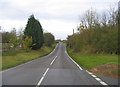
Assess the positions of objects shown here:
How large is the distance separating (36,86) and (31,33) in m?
50.8

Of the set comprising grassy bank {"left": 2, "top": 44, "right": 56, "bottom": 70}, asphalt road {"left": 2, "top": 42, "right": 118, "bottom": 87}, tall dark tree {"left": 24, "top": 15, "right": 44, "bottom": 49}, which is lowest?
grassy bank {"left": 2, "top": 44, "right": 56, "bottom": 70}

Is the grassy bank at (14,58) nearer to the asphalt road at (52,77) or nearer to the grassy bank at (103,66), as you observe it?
the asphalt road at (52,77)

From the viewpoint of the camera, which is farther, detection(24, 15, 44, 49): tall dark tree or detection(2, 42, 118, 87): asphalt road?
detection(24, 15, 44, 49): tall dark tree

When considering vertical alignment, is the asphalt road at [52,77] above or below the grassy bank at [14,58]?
above

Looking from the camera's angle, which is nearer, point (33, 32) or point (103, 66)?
point (103, 66)

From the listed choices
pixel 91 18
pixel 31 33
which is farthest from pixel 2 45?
pixel 91 18

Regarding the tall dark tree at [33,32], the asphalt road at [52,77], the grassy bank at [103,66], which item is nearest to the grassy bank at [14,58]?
the asphalt road at [52,77]

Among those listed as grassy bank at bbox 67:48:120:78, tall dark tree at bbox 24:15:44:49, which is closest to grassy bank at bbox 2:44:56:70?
grassy bank at bbox 67:48:120:78

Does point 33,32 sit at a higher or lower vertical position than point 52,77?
higher

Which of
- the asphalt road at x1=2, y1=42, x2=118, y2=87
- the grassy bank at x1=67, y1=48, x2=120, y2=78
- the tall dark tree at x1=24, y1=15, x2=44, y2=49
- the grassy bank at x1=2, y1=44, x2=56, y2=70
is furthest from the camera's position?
the tall dark tree at x1=24, y1=15, x2=44, y2=49

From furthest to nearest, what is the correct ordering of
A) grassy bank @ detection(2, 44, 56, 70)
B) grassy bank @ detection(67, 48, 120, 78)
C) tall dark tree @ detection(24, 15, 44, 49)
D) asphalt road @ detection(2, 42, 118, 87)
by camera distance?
tall dark tree @ detection(24, 15, 44, 49) → grassy bank @ detection(2, 44, 56, 70) → grassy bank @ detection(67, 48, 120, 78) → asphalt road @ detection(2, 42, 118, 87)

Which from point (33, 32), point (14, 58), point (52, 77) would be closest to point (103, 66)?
point (52, 77)

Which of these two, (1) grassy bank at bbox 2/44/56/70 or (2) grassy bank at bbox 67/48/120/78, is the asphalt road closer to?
(2) grassy bank at bbox 67/48/120/78

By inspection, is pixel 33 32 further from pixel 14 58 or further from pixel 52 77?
pixel 52 77
